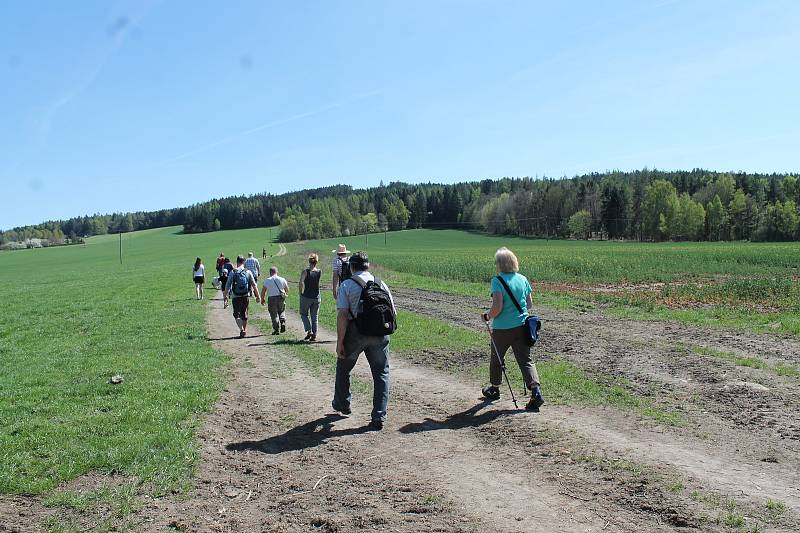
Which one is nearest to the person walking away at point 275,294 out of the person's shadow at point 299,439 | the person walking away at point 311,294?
A: the person walking away at point 311,294

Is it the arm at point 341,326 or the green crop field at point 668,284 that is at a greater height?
the arm at point 341,326

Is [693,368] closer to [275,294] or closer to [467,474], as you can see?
[467,474]

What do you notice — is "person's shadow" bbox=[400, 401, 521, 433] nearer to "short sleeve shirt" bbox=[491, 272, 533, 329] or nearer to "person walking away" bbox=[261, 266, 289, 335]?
"short sleeve shirt" bbox=[491, 272, 533, 329]

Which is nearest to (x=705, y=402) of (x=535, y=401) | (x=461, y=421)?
(x=535, y=401)

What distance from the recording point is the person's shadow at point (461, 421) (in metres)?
6.75

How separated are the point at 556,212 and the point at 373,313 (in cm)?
11602

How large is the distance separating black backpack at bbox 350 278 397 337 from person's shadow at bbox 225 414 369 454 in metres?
1.27

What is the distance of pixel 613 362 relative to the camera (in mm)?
10391

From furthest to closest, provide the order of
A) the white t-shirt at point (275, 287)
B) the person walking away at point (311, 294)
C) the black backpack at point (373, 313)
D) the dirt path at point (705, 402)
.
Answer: the white t-shirt at point (275, 287)
the person walking away at point (311, 294)
the black backpack at point (373, 313)
the dirt path at point (705, 402)

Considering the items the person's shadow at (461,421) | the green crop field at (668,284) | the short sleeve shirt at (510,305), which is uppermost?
the short sleeve shirt at (510,305)

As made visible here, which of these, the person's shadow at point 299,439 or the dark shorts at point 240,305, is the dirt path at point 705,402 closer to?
the person's shadow at point 299,439

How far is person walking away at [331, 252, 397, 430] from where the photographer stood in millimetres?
6582

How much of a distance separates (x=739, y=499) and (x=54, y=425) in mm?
7295

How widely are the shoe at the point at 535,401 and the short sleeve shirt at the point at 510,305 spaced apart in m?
0.88
